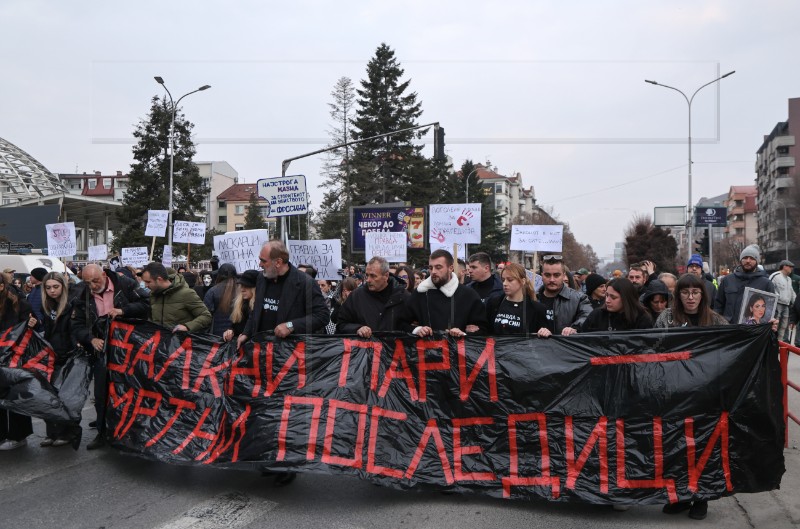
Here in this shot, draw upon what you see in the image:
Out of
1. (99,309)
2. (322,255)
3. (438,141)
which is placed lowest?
(99,309)

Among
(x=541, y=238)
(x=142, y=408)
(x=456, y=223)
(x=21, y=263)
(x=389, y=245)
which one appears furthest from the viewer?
(x=21, y=263)

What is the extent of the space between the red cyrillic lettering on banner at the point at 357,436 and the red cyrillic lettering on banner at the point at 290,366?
34cm

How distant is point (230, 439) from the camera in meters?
5.13

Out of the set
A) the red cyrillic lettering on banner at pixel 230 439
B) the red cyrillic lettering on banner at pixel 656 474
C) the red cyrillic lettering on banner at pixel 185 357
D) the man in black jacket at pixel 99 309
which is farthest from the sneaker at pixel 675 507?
the man in black jacket at pixel 99 309

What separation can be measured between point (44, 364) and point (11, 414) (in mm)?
662

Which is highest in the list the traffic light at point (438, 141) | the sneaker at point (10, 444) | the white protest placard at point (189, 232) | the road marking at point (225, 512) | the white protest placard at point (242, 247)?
the traffic light at point (438, 141)

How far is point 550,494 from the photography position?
A: 15.1 feet

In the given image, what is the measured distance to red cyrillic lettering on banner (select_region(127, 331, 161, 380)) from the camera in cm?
596

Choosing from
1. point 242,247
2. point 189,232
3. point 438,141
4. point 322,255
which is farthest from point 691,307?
point 189,232

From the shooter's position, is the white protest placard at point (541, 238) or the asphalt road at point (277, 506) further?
the white protest placard at point (541, 238)

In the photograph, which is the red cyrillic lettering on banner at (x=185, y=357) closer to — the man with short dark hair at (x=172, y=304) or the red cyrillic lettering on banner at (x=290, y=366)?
the man with short dark hair at (x=172, y=304)

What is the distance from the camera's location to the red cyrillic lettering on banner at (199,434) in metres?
5.30

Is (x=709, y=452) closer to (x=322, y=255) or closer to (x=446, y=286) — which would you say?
(x=446, y=286)

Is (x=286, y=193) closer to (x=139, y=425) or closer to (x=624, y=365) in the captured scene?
(x=139, y=425)
